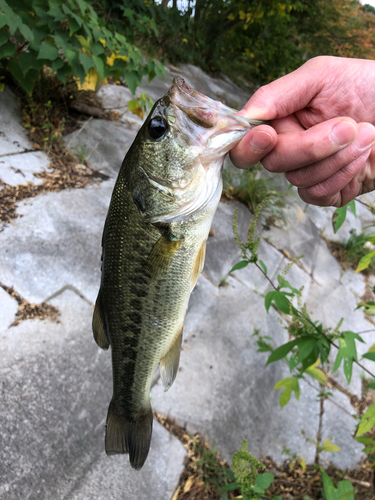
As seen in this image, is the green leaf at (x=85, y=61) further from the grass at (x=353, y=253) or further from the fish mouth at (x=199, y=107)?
the grass at (x=353, y=253)

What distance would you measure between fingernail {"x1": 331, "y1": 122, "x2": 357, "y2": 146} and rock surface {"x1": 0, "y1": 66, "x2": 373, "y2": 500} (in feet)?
7.01

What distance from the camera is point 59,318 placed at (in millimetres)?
2559

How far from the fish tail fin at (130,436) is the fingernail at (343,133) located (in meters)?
1.45

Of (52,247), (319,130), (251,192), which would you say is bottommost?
(52,247)

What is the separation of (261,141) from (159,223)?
1.66 ft

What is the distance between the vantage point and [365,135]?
124 centimetres

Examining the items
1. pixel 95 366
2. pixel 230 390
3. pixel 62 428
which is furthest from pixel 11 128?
pixel 230 390

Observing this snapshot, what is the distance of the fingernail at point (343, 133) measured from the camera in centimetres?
116

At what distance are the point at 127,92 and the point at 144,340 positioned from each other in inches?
208

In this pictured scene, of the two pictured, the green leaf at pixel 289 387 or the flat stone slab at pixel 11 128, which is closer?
the green leaf at pixel 289 387

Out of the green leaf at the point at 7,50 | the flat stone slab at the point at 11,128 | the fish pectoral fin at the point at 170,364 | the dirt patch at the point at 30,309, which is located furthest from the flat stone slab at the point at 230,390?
the green leaf at the point at 7,50

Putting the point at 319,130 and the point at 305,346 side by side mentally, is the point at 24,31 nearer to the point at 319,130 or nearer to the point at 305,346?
the point at 319,130

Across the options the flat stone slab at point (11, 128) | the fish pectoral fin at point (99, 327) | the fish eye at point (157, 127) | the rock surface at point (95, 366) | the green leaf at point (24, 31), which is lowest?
the rock surface at point (95, 366)

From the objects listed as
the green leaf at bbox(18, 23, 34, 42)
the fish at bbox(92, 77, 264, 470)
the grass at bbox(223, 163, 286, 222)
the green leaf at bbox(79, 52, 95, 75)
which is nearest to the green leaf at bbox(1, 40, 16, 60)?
the green leaf at bbox(18, 23, 34, 42)
